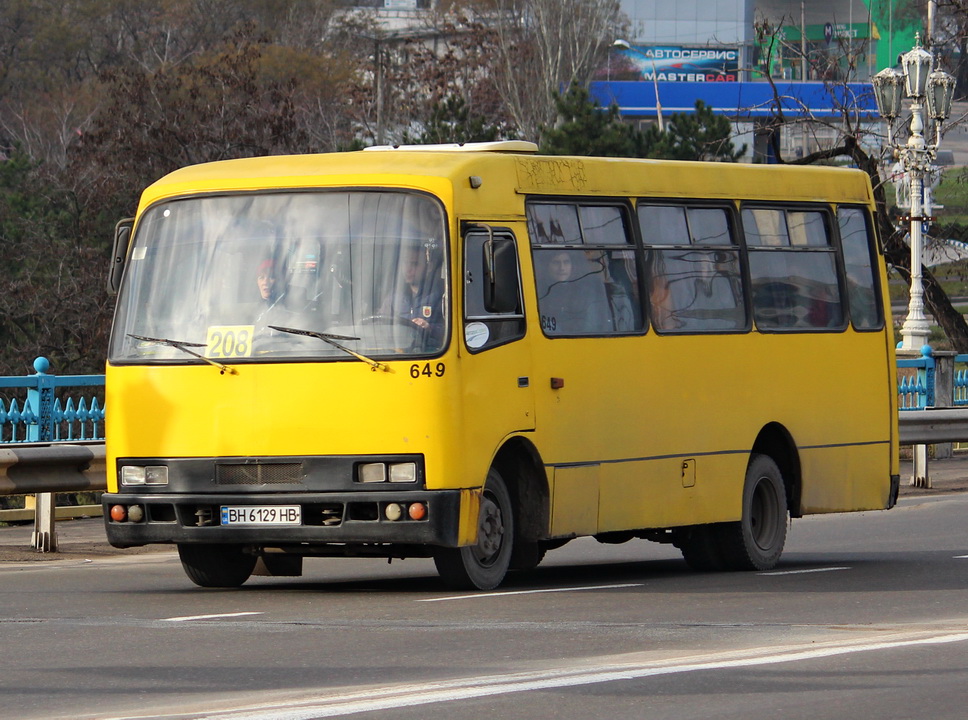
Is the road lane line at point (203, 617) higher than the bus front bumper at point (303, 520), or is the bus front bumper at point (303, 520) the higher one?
the bus front bumper at point (303, 520)

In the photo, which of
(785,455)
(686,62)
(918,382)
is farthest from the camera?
(686,62)

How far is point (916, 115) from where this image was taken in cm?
2822

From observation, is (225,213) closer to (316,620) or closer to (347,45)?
(316,620)

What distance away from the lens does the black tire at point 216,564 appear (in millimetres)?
12586

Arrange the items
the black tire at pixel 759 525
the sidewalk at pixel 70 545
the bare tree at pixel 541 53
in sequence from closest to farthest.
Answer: the black tire at pixel 759 525 → the sidewalk at pixel 70 545 → the bare tree at pixel 541 53

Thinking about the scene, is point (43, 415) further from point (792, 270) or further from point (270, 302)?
point (792, 270)

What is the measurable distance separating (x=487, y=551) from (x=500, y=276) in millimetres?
1642

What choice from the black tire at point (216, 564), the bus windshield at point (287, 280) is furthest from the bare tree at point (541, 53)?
the bus windshield at point (287, 280)

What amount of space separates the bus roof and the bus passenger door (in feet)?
1.06

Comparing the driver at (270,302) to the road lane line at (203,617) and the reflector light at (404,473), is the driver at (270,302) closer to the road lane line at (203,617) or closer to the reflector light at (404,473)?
the reflector light at (404,473)

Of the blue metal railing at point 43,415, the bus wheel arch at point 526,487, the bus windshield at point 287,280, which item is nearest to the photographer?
the bus windshield at point 287,280

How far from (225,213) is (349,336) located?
117 cm

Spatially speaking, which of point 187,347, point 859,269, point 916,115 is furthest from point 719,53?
point 187,347

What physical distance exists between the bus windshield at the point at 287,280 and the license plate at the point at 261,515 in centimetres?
87
